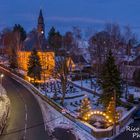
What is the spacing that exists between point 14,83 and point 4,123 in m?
30.0

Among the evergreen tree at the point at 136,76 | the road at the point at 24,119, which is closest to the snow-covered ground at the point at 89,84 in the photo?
the evergreen tree at the point at 136,76

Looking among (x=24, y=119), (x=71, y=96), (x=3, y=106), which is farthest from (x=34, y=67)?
(x=24, y=119)

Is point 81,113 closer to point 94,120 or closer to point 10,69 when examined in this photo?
point 94,120

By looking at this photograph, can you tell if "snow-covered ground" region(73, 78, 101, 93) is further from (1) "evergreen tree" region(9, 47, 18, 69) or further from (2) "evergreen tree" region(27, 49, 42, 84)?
(1) "evergreen tree" region(9, 47, 18, 69)

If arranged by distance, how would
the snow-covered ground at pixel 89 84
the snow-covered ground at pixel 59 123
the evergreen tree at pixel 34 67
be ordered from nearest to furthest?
the snow-covered ground at pixel 59 123 → the snow-covered ground at pixel 89 84 → the evergreen tree at pixel 34 67

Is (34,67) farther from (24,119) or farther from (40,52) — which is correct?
(24,119)

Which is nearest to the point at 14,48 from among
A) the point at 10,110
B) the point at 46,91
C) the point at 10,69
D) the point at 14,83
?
the point at 10,69

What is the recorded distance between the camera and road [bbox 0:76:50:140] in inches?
1271

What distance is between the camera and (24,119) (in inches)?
1515

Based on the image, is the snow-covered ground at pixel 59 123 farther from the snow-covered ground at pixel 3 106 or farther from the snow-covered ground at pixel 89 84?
the snow-covered ground at pixel 89 84

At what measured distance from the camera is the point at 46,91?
2269 inches

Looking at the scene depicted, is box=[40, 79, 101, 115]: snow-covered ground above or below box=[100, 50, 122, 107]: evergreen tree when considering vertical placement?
below

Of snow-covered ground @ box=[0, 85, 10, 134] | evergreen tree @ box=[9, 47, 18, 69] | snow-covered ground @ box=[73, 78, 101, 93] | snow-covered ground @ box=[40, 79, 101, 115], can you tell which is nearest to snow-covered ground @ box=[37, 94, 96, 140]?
snow-covered ground @ box=[40, 79, 101, 115]

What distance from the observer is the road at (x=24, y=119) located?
106ft
